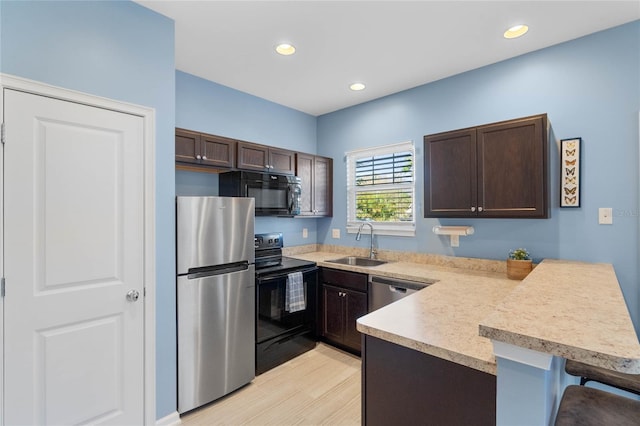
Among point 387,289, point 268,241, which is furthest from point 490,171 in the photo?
point 268,241

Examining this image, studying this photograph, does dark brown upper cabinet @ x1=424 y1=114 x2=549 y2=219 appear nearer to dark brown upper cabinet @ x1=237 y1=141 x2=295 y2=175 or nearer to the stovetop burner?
the stovetop burner

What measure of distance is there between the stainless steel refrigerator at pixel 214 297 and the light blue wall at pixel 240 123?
2.57ft

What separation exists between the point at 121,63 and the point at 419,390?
239 cm

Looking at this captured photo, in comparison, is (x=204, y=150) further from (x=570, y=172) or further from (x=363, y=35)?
(x=570, y=172)

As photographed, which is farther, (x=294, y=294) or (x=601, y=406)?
(x=294, y=294)

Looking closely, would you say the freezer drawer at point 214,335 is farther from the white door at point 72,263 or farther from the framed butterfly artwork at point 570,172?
the framed butterfly artwork at point 570,172

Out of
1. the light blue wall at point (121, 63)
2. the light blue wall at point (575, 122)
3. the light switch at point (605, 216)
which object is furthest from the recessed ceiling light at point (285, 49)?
the light switch at point (605, 216)

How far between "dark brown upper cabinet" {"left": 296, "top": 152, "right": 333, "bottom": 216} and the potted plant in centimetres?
211

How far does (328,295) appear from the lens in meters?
3.21

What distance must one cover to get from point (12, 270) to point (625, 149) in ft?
12.6

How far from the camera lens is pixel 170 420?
208 cm

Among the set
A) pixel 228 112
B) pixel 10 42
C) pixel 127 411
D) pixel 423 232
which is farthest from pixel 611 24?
pixel 127 411

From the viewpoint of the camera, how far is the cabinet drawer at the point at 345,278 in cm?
291

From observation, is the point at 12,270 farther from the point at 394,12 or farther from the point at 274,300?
the point at 394,12
